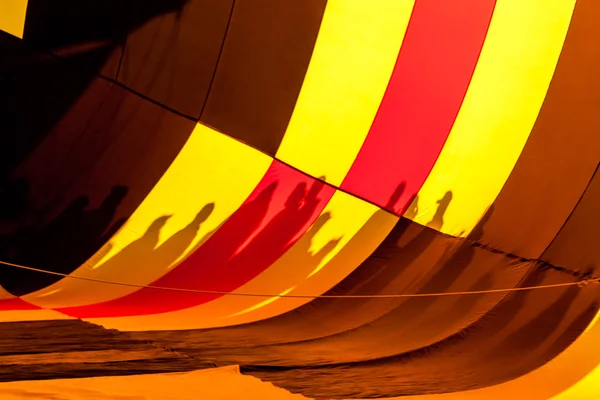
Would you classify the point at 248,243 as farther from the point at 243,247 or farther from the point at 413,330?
the point at 413,330

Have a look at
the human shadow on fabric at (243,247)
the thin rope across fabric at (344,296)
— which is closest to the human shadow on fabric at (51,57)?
the thin rope across fabric at (344,296)

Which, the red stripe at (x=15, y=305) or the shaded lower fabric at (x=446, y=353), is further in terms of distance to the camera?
the shaded lower fabric at (x=446, y=353)

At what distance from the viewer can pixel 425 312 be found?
1.44 m

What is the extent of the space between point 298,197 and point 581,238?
658 mm

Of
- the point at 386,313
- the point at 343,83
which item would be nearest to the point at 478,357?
the point at 386,313

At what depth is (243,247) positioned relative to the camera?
1160 millimetres

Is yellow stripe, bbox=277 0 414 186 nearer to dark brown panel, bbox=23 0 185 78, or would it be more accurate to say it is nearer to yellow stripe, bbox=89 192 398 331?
yellow stripe, bbox=89 192 398 331

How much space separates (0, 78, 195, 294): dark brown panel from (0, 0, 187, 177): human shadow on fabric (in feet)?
0.06

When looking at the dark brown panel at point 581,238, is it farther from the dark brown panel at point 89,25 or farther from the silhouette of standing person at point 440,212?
the dark brown panel at point 89,25

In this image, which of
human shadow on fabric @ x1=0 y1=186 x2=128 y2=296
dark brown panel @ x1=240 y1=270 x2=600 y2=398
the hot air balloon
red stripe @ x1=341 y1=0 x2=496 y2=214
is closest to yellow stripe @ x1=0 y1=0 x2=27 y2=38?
the hot air balloon

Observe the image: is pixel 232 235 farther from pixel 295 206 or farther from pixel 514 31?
pixel 514 31

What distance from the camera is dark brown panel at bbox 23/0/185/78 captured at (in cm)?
87

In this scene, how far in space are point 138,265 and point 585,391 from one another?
1.17 m

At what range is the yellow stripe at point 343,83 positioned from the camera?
106 centimetres
